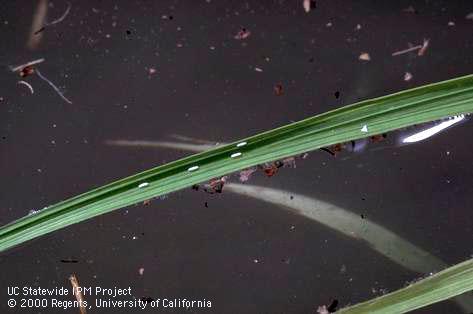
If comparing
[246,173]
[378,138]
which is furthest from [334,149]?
[246,173]

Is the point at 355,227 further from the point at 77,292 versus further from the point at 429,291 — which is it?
the point at 77,292

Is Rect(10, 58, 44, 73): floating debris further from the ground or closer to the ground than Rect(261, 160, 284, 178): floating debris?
further from the ground

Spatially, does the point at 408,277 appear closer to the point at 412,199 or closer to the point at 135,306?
the point at 412,199

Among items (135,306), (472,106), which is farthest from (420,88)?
(135,306)

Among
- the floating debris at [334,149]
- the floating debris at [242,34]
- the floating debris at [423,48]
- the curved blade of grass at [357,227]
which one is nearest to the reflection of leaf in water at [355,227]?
the curved blade of grass at [357,227]

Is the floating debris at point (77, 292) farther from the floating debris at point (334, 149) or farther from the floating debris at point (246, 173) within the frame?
the floating debris at point (334, 149)

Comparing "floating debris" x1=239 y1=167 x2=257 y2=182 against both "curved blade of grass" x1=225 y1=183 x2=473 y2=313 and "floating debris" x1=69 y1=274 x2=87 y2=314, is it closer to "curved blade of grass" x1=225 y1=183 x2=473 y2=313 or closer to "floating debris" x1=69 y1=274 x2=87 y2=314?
"curved blade of grass" x1=225 y1=183 x2=473 y2=313

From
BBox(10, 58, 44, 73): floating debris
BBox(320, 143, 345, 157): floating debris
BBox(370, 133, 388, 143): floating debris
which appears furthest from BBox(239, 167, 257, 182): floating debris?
BBox(10, 58, 44, 73): floating debris

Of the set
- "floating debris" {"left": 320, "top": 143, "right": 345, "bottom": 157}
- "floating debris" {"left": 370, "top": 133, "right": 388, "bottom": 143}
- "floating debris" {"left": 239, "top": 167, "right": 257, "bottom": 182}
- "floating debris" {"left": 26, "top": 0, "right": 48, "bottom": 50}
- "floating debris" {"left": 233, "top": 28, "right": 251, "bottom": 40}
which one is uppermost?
"floating debris" {"left": 26, "top": 0, "right": 48, "bottom": 50}
